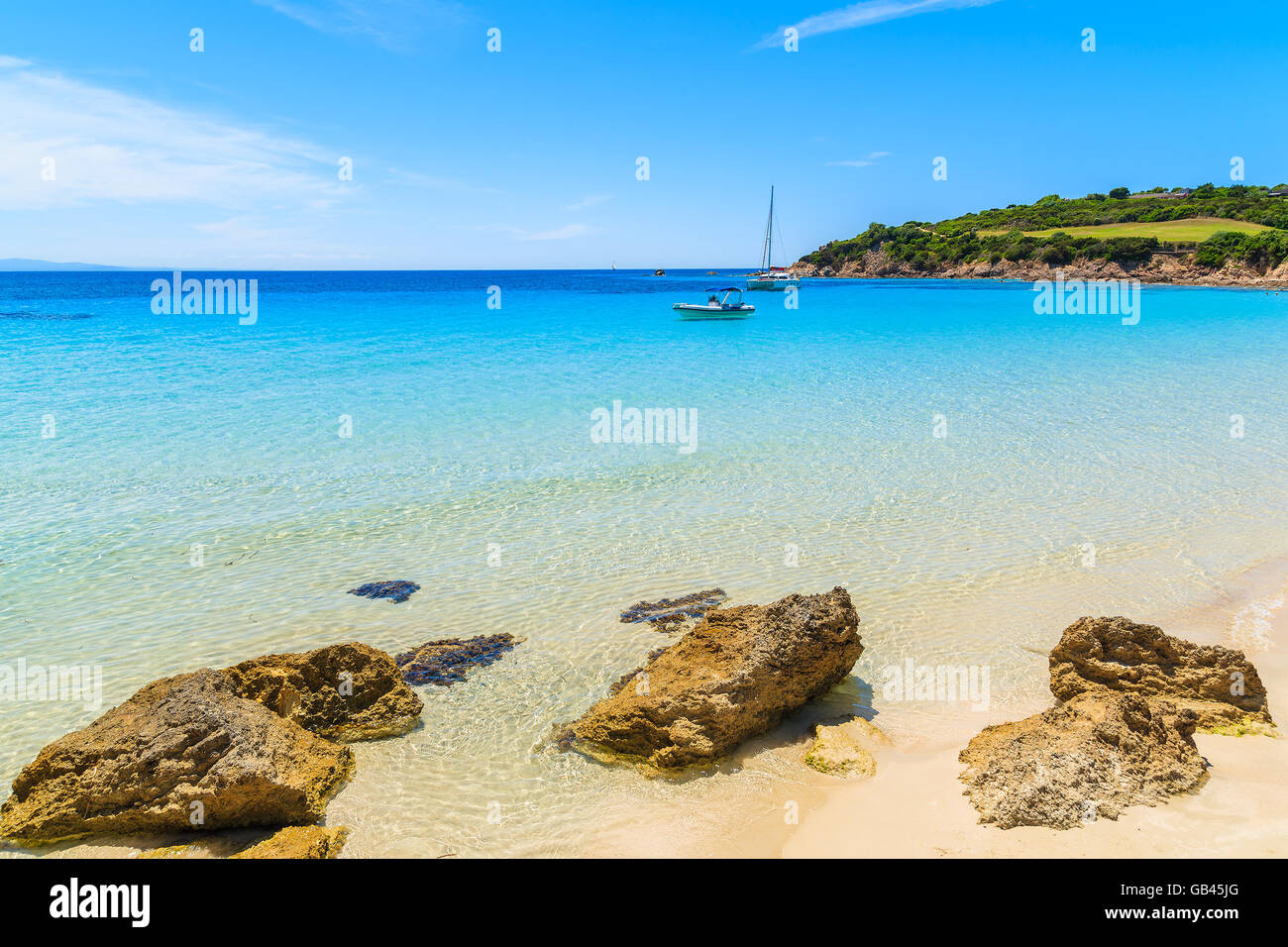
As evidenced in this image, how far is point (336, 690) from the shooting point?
6.28m

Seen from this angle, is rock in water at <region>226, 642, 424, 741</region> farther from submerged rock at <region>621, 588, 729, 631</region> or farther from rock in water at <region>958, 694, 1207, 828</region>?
rock in water at <region>958, 694, 1207, 828</region>

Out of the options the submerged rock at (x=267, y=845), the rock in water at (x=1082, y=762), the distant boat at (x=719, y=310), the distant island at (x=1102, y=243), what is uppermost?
the distant island at (x=1102, y=243)

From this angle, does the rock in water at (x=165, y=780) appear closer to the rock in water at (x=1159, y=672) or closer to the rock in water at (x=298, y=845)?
the rock in water at (x=298, y=845)

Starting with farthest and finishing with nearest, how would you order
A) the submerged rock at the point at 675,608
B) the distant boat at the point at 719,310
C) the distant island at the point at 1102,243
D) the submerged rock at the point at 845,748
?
the distant island at the point at 1102,243
the distant boat at the point at 719,310
the submerged rock at the point at 675,608
the submerged rock at the point at 845,748

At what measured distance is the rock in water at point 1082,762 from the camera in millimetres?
4797

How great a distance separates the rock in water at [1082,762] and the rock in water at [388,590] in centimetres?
624

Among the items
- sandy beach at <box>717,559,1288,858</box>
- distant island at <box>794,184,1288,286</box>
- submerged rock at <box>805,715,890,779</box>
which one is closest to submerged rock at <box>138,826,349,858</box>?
sandy beach at <box>717,559,1288,858</box>

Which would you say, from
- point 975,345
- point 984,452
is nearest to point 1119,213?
point 975,345

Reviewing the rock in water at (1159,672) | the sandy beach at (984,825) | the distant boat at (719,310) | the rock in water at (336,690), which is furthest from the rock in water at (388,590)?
the distant boat at (719,310)

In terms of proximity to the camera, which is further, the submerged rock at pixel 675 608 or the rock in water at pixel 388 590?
the rock in water at pixel 388 590

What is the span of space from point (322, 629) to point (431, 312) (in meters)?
58.8

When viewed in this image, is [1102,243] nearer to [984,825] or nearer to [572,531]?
[572,531]
